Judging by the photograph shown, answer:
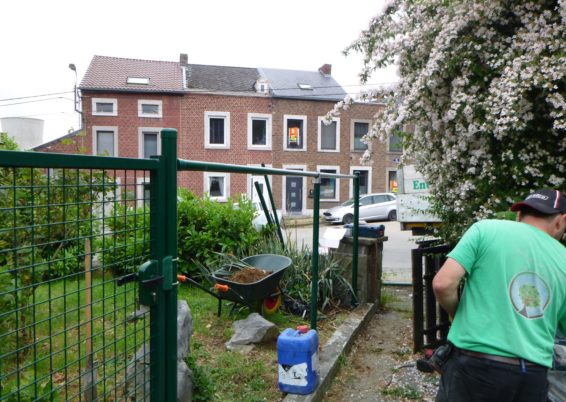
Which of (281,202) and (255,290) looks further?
(281,202)

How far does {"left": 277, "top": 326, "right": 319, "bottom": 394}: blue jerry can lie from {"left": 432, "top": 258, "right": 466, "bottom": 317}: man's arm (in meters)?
1.43

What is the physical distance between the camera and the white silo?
19391 millimetres

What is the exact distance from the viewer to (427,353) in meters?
4.77

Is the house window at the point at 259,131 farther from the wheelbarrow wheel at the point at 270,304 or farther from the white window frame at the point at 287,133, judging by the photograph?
the wheelbarrow wheel at the point at 270,304

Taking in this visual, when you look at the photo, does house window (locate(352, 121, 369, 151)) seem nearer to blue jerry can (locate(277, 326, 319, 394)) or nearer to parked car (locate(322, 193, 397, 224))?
parked car (locate(322, 193, 397, 224))

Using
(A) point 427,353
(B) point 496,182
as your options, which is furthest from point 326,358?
(B) point 496,182

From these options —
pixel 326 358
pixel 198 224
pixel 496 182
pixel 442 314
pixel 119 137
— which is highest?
pixel 119 137

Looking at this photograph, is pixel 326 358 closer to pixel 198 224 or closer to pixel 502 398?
pixel 502 398

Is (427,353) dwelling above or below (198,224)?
below

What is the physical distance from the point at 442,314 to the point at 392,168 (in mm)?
27481

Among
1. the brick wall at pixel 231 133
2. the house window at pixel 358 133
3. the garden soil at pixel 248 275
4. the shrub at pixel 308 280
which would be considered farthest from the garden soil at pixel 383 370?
the house window at pixel 358 133

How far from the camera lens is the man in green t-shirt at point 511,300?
255 centimetres

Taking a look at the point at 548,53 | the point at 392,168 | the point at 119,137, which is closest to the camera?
the point at 548,53

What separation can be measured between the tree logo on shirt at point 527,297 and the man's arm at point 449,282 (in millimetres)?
269
